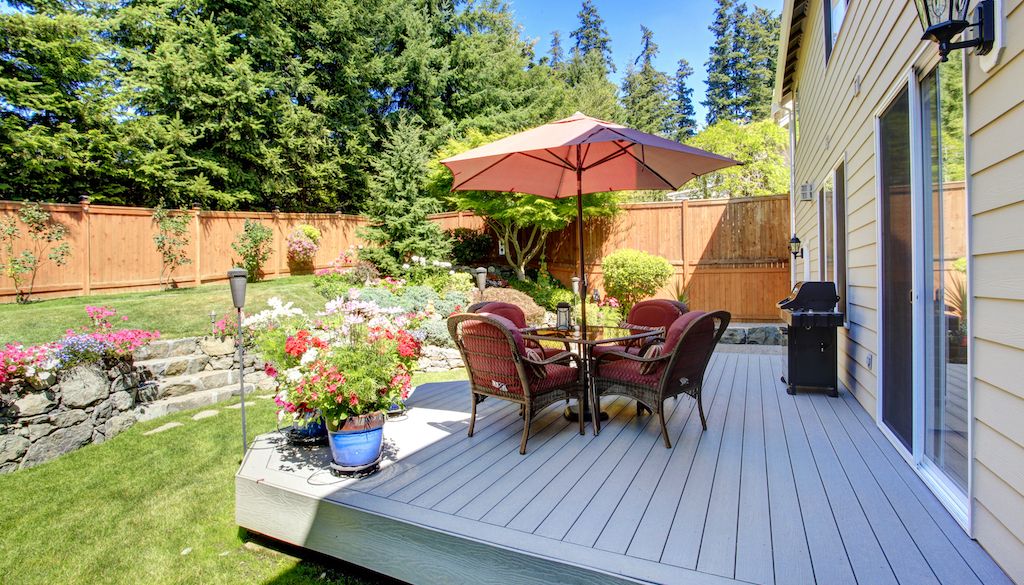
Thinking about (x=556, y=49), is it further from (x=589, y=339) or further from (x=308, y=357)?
(x=308, y=357)

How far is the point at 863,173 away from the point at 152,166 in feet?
48.0

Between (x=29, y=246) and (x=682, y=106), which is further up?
(x=682, y=106)

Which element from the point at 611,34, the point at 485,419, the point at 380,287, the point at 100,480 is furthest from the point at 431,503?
the point at 611,34

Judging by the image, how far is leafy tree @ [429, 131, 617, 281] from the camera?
33.7 ft

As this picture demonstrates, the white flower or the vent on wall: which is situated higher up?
the vent on wall

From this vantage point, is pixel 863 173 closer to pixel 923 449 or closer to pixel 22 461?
pixel 923 449

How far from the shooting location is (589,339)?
11.9ft

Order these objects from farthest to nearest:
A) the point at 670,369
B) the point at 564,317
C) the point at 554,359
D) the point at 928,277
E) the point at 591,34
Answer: the point at 591,34, the point at 564,317, the point at 554,359, the point at 670,369, the point at 928,277

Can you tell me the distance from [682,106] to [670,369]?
95.4ft

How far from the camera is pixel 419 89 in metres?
17.5

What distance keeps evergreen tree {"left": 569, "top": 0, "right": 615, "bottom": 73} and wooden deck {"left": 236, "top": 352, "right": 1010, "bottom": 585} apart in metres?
28.4

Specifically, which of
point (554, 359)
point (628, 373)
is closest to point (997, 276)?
point (628, 373)

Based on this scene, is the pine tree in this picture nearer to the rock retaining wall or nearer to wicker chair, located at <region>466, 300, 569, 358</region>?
wicker chair, located at <region>466, 300, 569, 358</region>

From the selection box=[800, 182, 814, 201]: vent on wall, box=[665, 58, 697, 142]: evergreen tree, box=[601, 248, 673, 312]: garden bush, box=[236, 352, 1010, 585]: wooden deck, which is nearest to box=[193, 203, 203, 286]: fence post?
box=[601, 248, 673, 312]: garden bush
